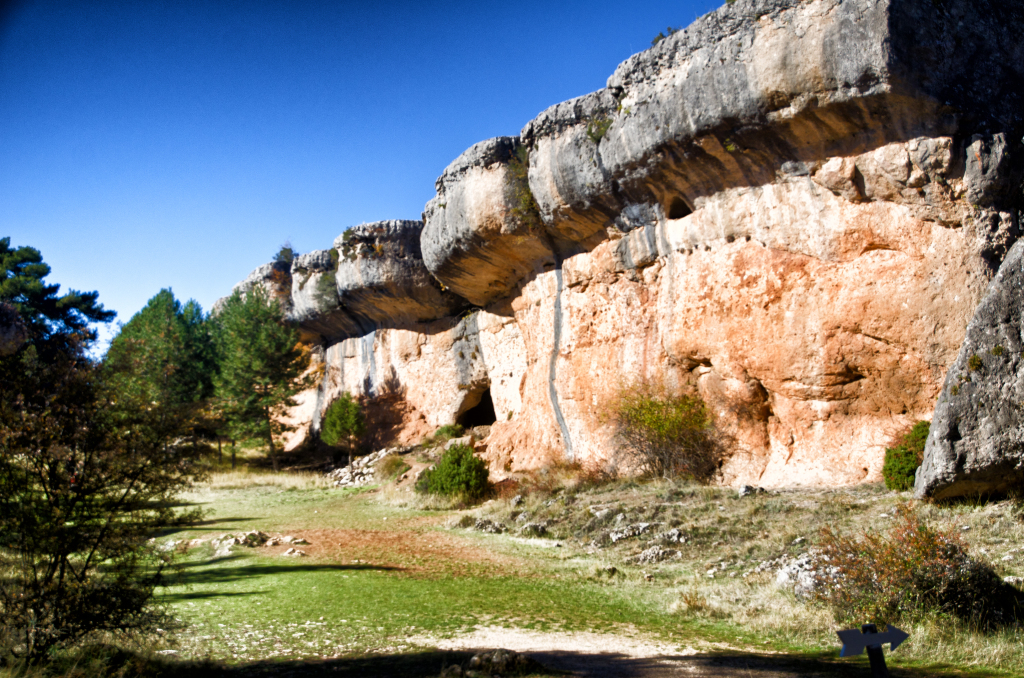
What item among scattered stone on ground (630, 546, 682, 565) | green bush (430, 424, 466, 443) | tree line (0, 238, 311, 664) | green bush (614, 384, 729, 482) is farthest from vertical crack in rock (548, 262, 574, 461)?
tree line (0, 238, 311, 664)

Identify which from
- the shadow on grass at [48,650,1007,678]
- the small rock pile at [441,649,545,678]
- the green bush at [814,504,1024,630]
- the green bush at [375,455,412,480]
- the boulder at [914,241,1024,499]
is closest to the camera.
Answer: the small rock pile at [441,649,545,678]

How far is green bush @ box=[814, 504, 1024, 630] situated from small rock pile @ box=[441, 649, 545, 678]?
3068 mm

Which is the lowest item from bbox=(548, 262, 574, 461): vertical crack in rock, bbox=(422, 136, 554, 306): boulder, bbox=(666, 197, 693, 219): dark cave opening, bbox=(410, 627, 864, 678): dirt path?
bbox=(410, 627, 864, 678): dirt path

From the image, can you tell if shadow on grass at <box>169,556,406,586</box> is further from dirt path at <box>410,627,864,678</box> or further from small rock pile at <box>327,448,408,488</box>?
small rock pile at <box>327,448,408,488</box>

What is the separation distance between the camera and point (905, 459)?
1089cm

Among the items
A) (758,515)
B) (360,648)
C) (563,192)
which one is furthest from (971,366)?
(563,192)

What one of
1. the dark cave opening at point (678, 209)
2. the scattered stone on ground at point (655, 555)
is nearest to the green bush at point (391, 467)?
the dark cave opening at point (678, 209)

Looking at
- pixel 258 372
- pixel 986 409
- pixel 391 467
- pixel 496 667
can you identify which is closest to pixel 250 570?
pixel 496 667

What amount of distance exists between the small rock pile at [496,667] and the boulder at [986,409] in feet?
23.2

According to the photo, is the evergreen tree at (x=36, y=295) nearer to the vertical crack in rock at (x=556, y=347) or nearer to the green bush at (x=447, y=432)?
the green bush at (x=447, y=432)

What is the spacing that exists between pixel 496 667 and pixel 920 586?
3.84 m

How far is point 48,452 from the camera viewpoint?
212 inches

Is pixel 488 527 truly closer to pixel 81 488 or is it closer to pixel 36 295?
pixel 81 488

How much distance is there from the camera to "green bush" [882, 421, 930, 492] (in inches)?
423
